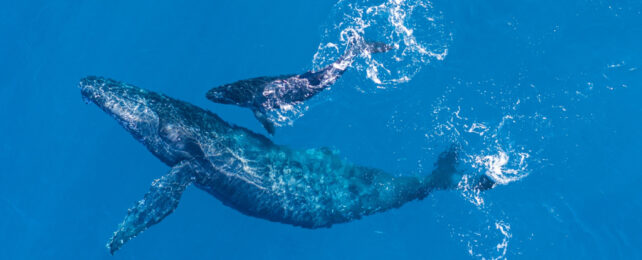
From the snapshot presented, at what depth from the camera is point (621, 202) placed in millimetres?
19375

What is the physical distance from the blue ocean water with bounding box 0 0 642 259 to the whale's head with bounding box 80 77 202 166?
9.20ft

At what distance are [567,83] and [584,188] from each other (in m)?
4.62

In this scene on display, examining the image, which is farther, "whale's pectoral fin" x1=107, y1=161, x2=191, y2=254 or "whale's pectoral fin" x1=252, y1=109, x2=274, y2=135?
"whale's pectoral fin" x1=252, y1=109, x2=274, y2=135

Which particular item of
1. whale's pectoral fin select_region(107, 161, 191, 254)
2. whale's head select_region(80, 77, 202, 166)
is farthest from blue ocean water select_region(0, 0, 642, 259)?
whale's pectoral fin select_region(107, 161, 191, 254)

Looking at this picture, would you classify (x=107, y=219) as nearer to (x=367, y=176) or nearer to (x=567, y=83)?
(x=367, y=176)

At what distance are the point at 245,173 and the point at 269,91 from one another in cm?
353

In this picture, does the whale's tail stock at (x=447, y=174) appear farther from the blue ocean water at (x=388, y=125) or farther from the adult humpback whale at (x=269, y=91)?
the adult humpback whale at (x=269, y=91)

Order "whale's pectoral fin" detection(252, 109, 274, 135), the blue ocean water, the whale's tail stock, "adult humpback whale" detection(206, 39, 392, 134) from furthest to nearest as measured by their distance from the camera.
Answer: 1. the whale's tail stock
2. the blue ocean water
3. "whale's pectoral fin" detection(252, 109, 274, 135)
4. "adult humpback whale" detection(206, 39, 392, 134)

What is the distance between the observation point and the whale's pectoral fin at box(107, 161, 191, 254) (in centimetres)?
1720

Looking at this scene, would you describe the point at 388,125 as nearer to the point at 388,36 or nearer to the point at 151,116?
the point at 388,36

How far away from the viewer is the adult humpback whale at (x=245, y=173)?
18.2 metres

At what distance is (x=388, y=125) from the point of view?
795 inches

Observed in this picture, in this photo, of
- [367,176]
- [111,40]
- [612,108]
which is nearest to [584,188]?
[612,108]

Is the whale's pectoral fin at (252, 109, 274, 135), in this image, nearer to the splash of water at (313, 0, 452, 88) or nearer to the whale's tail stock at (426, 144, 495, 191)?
the splash of water at (313, 0, 452, 88)
